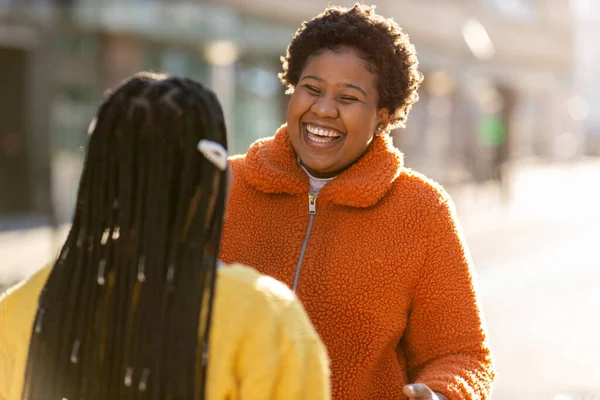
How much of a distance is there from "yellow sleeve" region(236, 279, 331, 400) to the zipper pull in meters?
1.05

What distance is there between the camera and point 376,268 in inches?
111

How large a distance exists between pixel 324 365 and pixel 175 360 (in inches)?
10.6

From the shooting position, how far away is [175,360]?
1.88 meters

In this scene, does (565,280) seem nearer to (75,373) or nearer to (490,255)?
(490,255)

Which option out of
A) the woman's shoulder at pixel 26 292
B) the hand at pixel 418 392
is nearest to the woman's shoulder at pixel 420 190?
the hand at pixel 418 392

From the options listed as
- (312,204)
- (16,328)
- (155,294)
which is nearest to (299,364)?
(155,294)

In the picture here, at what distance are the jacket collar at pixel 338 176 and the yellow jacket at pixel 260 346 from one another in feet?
3.13

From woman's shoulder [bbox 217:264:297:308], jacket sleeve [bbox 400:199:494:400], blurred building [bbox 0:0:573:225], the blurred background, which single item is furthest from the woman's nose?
blurred building [bbox 0:0:573:225]

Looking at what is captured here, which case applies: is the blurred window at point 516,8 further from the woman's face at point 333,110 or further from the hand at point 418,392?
the hand at point 418,392

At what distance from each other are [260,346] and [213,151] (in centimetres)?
37

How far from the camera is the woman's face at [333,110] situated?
2.89 metres

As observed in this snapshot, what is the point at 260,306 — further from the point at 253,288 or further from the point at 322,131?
the point at 322,131

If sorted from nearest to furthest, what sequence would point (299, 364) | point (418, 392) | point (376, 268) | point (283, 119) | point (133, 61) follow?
point (299, 364) → point (418, 392) → point (376, 268) → point (133, 61) → point (283, 119)

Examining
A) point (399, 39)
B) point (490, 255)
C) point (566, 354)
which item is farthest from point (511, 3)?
point (399, 39)
